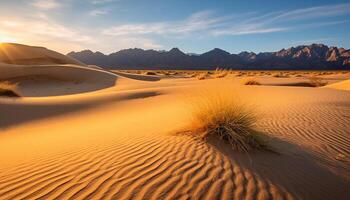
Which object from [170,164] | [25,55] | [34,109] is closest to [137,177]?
[170,164]

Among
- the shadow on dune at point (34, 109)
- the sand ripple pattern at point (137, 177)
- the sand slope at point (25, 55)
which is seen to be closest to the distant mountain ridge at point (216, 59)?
the sand slope at point (25, 55)

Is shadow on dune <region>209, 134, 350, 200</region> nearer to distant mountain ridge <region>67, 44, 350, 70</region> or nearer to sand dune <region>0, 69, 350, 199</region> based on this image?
sand dune <region>0, 69, 350, 199</region>

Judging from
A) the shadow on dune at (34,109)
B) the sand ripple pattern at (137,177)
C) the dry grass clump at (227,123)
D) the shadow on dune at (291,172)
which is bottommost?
the shadow on dune at (34,109)

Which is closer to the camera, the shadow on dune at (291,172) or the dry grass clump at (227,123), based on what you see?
the shadow on dune at (291,172)

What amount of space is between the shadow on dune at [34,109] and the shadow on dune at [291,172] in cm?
678

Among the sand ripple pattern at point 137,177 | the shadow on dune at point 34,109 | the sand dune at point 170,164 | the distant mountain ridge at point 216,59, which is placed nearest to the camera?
the sand ripple pattern at point 137,177

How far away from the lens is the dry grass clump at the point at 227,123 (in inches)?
197

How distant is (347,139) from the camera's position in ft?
19.6

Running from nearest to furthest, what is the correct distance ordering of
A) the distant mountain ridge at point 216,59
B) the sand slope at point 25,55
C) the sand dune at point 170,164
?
the sand dune at point 170,164 < the sand slope at point 25,55 < the distant mountain ridge at point 216,59

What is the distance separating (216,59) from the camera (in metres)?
146

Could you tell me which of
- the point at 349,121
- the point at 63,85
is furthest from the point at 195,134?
the point at 63,85

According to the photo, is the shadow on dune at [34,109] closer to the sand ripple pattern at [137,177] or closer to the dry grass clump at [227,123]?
the sand ripple pattern at [137,177]

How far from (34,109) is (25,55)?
32005mm

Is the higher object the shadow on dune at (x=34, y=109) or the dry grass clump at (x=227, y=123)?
the dry grass clump at (x=227, y=123)
